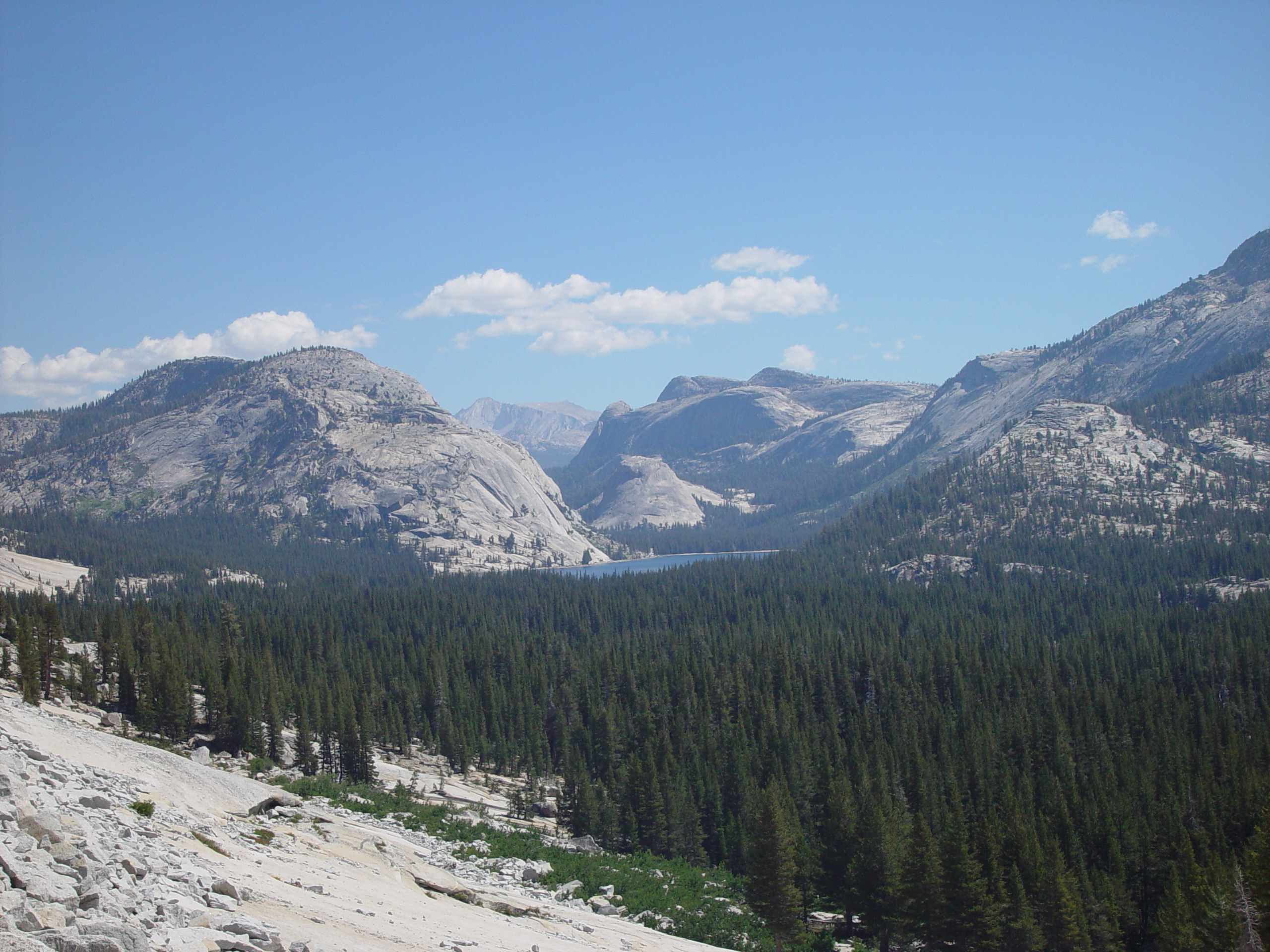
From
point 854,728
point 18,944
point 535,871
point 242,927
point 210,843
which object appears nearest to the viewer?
point 18,944

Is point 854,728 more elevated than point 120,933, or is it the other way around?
point 120,933

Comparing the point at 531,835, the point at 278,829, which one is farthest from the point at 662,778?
the point at 278,829

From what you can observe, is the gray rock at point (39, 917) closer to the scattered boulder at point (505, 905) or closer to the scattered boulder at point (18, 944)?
the scattered boulder at point (18, 944)

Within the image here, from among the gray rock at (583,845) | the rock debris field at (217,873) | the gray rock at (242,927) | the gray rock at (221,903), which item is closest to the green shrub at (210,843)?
the rock debris field at (217,873)

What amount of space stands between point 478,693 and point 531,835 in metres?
46.7

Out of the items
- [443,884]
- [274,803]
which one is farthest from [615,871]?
[274,803]

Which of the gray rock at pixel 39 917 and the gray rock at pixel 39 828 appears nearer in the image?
the gray rock at pixel 39 917

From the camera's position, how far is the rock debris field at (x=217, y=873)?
20828 mm

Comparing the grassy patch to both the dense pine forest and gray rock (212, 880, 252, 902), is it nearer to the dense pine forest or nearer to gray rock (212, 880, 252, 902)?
the dense pine forest

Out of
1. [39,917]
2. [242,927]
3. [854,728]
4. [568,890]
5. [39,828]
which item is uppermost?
[39,828]

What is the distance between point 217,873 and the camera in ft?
100

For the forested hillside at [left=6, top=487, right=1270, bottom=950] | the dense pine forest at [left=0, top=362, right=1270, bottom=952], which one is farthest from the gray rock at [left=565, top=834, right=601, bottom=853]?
the dense pine forest at [left=0, top=362, right=1270, bottom=952]

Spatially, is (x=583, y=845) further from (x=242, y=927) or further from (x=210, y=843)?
(x=242, y=927)

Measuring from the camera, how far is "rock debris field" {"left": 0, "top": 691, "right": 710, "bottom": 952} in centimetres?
2083
